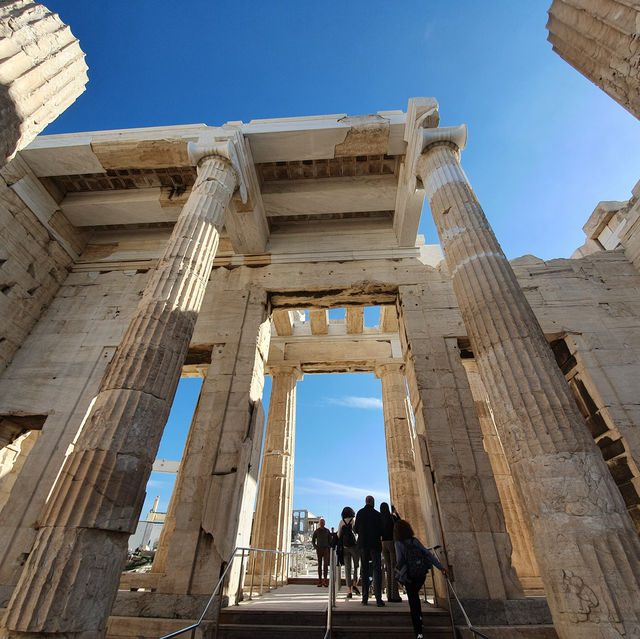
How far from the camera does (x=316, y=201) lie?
36.3 feet

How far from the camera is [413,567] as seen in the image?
15.6 ft

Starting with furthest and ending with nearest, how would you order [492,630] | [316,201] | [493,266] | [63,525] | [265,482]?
[265,482]
[316,201]
[493,266]
[492,630]
[63,525]

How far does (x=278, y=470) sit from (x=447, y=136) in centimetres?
1067

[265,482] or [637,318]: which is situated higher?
[637,318]

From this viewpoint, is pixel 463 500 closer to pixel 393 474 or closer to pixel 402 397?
pixel 393 474

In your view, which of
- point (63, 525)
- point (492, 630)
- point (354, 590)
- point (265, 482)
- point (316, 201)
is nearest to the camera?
point (63, 525)

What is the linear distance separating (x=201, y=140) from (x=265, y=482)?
398 inches

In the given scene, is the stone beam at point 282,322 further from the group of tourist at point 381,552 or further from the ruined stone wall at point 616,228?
the ruined stone wall at point 616,228

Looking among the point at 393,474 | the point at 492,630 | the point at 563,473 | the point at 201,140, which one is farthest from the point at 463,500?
the point at 201,140

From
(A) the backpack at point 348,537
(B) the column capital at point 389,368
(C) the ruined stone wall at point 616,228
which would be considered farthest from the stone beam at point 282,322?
(C) the ruined stone wall at point 616,228

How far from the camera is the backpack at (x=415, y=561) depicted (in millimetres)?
4723

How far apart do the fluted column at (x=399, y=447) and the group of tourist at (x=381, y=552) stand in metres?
2.91

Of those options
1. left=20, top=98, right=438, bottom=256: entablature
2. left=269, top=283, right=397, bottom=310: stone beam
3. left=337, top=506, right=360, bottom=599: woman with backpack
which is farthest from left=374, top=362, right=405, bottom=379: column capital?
left=337, top=506, right=360, bottom=599: woman with backpack

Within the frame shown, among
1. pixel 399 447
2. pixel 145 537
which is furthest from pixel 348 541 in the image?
pixel 145 537
